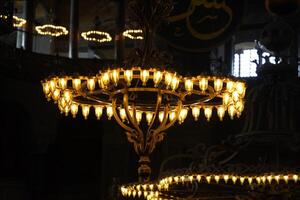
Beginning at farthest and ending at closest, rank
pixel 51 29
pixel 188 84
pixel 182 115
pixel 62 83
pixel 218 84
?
pixel 51 29
pixel 182 115
pixel 62 83
pixel 218 84
pixel 188 84

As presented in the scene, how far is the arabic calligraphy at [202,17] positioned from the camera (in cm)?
1203

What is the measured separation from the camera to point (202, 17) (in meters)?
12.2

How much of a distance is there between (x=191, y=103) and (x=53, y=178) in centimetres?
770

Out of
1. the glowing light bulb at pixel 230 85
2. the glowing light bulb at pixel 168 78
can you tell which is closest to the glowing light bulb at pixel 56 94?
the glowing light bulb at pixel 168 78

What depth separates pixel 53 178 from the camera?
52.1 ft

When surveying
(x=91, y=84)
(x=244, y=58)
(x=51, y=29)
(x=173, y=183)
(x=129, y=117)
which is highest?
(x=51, y=29)

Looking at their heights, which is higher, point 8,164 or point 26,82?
point 26,82

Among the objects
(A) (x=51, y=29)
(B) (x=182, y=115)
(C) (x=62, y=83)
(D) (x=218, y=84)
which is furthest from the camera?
(A) (x=51, y=29)

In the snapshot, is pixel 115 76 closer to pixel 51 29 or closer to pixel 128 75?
pixel 128 75

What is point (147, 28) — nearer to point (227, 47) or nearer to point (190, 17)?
point (190, 17)

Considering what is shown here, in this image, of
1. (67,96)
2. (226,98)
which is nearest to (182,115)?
(226,98)

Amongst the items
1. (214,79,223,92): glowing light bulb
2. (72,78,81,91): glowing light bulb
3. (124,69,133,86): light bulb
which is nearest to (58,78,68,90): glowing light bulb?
(72,78,81,91): glowing light bulb

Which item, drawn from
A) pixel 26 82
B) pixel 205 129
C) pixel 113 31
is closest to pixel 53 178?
pixel 26 82

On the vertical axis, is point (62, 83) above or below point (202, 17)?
below
